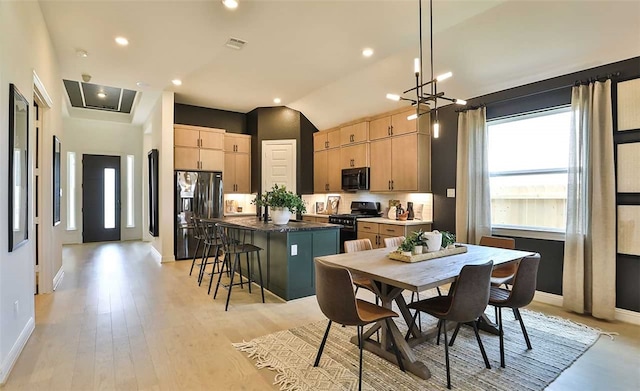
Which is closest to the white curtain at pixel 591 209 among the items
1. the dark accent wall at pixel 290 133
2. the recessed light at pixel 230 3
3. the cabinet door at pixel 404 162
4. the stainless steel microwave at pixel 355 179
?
the cabinet door at pixel 404 162

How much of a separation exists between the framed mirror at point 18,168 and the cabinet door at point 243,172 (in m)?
4.41

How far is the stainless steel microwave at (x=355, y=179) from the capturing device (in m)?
5.94

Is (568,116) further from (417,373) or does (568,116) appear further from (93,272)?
(93,272)

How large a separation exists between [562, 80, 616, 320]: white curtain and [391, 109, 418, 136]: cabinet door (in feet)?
6.71

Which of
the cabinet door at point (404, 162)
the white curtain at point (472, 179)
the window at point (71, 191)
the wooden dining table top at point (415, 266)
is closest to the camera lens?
the wooden dining table top at point (415, 266)

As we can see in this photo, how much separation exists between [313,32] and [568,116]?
3070 mm

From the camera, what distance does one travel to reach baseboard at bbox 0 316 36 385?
2.26 m

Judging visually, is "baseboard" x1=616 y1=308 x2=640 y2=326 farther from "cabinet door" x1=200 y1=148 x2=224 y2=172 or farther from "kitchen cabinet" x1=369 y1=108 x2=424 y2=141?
"cabinet door" x1=200 y1=148 x2=224 y2=172

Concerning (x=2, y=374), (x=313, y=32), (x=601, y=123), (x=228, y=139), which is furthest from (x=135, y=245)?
(x=601, y=123)

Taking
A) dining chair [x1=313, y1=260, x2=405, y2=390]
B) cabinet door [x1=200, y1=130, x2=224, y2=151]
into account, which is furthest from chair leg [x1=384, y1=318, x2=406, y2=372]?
cabinet door [x1=200, y1=130, x2=224, y2=151]

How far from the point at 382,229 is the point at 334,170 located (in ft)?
6.28

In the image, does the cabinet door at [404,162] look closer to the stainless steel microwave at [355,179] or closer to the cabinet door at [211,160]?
the stainless steel microwave at [355,179]

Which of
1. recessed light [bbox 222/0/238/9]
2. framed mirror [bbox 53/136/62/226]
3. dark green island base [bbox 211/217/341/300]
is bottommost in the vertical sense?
dark green island base [bbox 211/217/341/300]

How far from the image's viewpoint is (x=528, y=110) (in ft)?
13.2
